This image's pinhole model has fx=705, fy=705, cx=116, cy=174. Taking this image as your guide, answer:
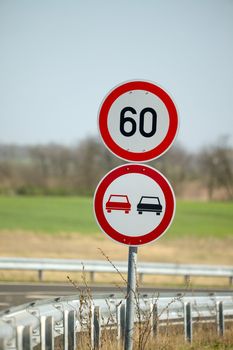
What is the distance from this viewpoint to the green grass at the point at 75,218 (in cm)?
4591

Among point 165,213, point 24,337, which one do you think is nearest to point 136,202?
point 165,213

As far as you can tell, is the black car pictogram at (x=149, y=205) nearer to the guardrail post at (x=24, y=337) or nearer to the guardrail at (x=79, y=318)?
the guardrail at (x=79, y=318)

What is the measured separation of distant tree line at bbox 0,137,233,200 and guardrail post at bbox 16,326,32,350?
249ft

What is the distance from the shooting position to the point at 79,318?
22.2ft

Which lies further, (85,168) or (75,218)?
(85,168)

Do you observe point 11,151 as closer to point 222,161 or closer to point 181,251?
point 222,161

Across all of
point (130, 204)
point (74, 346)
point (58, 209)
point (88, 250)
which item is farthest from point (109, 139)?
point (58, 209)

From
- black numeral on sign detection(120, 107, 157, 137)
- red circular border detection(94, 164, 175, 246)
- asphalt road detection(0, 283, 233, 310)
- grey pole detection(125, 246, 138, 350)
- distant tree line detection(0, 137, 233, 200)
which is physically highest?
distant tree line detection(0, 137, 233, 200)

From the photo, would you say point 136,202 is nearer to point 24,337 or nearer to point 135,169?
point 135,169

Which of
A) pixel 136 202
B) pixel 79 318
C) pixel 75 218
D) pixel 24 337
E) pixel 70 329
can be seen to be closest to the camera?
pixel 136 202

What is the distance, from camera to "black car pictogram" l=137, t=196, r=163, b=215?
4719mm

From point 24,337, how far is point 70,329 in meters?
1.25

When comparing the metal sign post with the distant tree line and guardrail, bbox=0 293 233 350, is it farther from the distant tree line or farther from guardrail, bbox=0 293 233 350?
the distant tree line

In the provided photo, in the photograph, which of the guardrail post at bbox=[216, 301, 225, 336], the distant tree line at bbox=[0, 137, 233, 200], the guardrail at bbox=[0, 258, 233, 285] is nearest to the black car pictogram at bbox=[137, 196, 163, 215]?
the guardrail post at bbox=[216, 301, 225, 336]
